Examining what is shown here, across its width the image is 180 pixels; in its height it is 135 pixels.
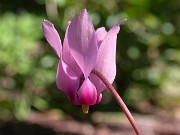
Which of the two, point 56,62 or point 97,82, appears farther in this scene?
point 56,62

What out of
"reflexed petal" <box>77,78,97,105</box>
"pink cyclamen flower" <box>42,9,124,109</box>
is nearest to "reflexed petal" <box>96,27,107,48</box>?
"pink cyclamen flower" <box>42,9,124,109</box>

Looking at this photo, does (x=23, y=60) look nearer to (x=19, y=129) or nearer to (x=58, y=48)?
(x=19, y=129)

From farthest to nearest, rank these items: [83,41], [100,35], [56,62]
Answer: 1. [56,62]
2. [100,35]
3. [83,41]

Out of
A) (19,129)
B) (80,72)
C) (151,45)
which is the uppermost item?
(151,45)

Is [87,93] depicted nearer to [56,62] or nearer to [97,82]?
[97,82]

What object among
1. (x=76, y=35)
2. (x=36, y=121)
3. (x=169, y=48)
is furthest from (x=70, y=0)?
(x=76, y=35)

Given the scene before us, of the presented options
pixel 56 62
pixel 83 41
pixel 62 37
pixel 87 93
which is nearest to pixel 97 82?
pixel 87 93

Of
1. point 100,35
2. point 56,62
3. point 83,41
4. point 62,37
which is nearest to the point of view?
point 83,41
